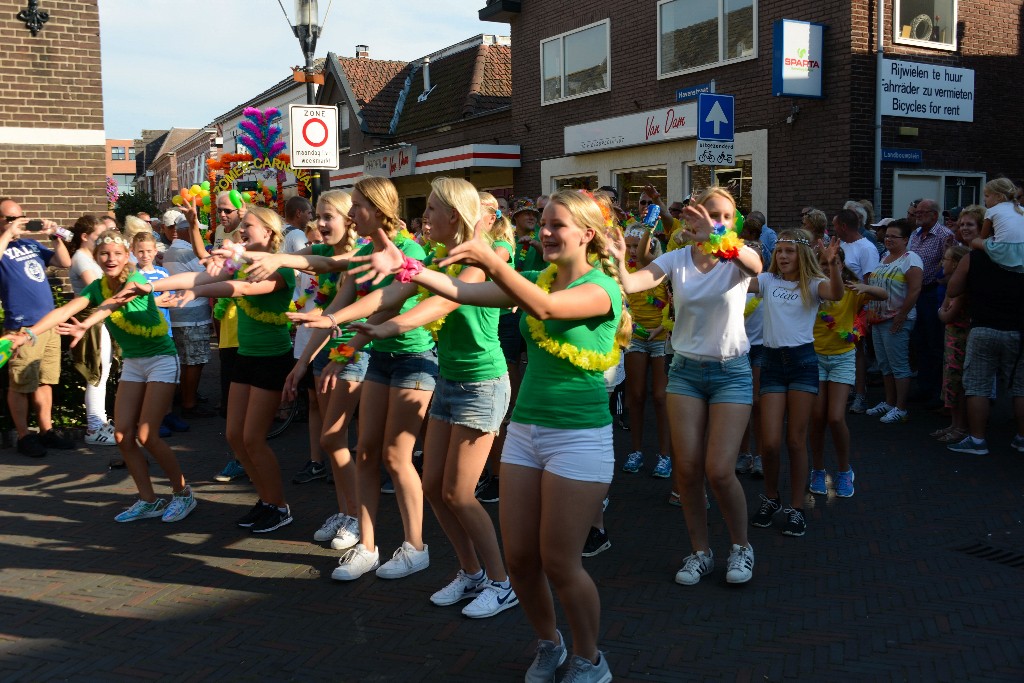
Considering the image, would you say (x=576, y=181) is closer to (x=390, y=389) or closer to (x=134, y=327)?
(x=134, y=327)

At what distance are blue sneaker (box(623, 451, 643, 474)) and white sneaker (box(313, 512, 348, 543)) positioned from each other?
2.43m

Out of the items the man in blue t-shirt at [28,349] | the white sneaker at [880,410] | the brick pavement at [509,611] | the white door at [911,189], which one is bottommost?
the brick pavement at [509,611]

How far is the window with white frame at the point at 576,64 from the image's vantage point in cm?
1825

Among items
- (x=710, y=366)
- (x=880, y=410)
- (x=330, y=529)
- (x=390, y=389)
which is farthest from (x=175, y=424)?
(x=880, y=410)

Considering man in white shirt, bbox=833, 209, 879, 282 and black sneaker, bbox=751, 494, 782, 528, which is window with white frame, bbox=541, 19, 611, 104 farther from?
black sneaker, bbox=751, 494, 782, 528

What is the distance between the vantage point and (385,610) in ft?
14.7

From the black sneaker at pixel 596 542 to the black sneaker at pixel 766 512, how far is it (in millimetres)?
1083

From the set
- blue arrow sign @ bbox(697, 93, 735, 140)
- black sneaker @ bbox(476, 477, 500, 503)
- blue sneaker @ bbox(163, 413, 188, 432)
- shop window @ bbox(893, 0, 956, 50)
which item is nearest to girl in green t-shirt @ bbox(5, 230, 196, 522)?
black sneaker @ bbox(476, 477, 500, 503)

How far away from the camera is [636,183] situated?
59.4 ft

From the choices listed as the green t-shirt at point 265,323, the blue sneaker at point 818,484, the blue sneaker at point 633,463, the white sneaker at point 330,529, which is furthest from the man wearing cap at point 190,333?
the blue sneaker at point 818,484

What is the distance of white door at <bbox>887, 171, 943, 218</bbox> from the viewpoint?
1402 centimetres

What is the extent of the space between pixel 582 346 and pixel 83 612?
304 cm

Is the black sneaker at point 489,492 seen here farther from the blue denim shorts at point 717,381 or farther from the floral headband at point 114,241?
the floral headband at point 114,241

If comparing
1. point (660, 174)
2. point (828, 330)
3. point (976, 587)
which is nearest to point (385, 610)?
point (976, 587)
